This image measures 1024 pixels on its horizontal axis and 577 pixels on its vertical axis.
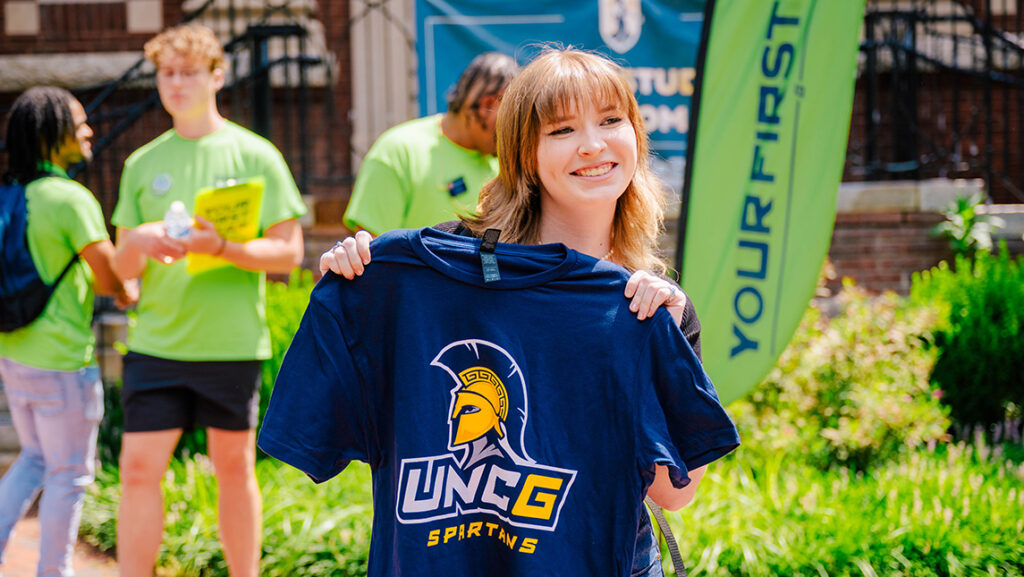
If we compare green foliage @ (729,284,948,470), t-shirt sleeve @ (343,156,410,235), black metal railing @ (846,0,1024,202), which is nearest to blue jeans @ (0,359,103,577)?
t-shirt sleeve @ (343,156,410,235)

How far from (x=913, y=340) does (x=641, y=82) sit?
2.90 m

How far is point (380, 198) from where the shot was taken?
3.19 metres

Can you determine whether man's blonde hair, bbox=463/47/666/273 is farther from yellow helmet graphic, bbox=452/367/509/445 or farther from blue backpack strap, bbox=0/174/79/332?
blue backpack strap, bbox=0/174/79/332

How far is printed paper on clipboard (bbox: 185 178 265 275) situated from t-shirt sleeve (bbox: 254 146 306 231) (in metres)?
0.08

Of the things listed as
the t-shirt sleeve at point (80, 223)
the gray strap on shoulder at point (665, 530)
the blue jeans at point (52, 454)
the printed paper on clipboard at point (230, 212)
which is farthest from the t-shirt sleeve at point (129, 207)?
the gray strap on shoulder at point (665, 530)

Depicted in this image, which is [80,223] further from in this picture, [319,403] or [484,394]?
[484,394]

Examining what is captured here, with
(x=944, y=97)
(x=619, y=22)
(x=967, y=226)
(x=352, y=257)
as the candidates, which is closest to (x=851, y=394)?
(x=967, y=226)

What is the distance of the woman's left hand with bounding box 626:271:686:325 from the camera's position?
170 centimetres

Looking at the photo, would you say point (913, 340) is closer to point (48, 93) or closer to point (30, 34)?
point (48, 93)

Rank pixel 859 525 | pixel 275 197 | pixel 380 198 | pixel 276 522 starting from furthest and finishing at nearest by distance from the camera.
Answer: pixel 276 522 < pixel 859 525 < pixel 275 197 < pixel 380 198

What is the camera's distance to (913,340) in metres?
5.55

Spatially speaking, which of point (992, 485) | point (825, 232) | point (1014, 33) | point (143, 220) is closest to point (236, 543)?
point (143, 220)

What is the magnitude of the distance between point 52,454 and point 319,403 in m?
2.32

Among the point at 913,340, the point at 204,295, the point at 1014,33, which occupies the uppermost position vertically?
the point at 1014,33
